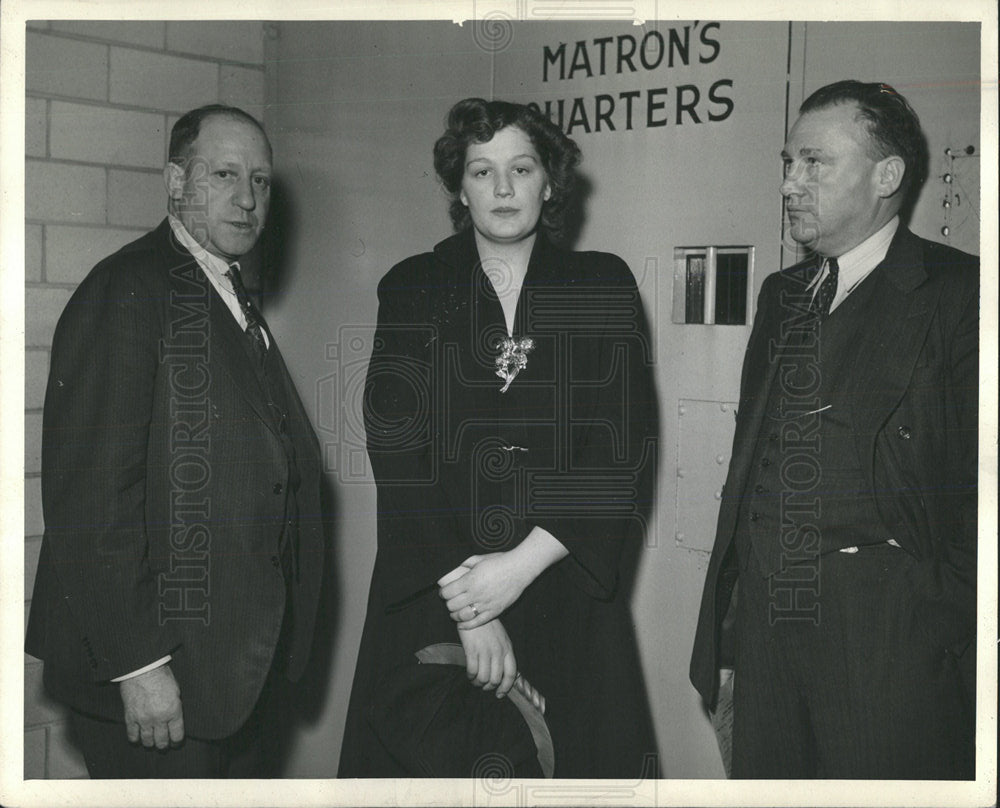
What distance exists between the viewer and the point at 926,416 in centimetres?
160

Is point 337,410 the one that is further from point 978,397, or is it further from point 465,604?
point 978,397

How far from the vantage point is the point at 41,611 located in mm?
1739

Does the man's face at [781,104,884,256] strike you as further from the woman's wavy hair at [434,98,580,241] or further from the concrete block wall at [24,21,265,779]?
the concrete block wall at [24,21,265,779]

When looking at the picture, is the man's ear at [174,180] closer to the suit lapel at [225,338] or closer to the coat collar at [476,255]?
the suit lapel at [225,338]

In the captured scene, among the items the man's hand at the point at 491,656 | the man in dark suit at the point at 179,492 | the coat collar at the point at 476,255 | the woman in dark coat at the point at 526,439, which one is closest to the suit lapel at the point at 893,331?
the woman in dark coat at the point at 526,439

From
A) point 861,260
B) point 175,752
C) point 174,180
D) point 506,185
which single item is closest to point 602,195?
point 506,185

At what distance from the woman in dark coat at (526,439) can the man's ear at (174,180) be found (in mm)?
459

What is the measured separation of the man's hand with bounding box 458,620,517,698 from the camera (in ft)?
5.78

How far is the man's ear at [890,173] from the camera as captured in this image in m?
1.60

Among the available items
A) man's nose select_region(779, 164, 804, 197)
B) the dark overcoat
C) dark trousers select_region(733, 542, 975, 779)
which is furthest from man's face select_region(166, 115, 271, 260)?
dark trousers select_region(733, 542, 975, 779)

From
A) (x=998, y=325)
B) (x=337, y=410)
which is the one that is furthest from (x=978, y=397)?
(x=337, y=410)

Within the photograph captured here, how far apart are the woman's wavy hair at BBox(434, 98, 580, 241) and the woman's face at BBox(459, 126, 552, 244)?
1 centimetres

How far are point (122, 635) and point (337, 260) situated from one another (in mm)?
776

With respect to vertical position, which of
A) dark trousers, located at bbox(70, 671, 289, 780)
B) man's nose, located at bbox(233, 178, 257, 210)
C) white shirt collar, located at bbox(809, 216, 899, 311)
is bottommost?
dark trousers, located at bbox(70, 671, 289, 780)
